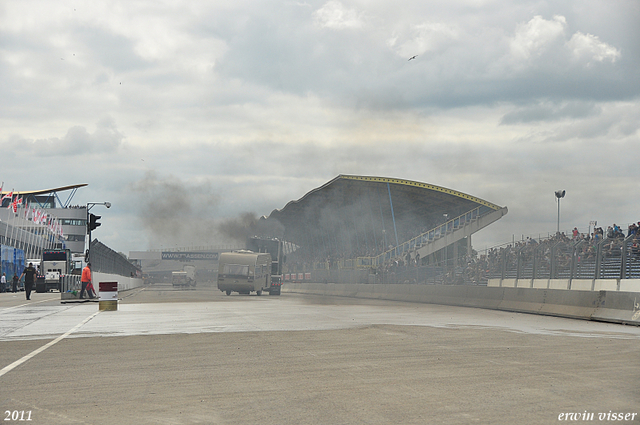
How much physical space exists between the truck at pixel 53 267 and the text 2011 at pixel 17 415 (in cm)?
5140

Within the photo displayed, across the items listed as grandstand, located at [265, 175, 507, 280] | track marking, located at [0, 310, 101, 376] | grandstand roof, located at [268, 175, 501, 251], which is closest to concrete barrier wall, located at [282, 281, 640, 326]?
track marking, located at [0, 310, 101, 376]

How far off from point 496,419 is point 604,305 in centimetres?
1264

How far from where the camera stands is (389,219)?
76.1 m

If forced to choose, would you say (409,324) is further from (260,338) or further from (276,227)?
(276,227)

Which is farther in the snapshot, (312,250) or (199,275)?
(199,275)

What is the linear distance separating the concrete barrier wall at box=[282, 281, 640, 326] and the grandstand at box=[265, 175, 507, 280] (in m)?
22.6

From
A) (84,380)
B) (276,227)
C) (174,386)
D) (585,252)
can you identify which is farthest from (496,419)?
(276,227)

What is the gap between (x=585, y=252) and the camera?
21531 mm

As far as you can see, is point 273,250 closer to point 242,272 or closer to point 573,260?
point 242,272

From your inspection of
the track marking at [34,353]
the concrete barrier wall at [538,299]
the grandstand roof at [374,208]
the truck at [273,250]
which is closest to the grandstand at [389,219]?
the grandstand roof at [374,208]

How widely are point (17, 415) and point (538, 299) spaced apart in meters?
17.0

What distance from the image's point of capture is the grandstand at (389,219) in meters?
63.0

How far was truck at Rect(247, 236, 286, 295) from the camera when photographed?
5097cm

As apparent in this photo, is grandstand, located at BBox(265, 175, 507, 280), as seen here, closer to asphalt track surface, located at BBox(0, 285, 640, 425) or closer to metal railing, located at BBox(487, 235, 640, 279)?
metal railing, located at BBox(487, 235, 640, 279)
